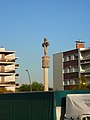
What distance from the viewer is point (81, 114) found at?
16.4 meters

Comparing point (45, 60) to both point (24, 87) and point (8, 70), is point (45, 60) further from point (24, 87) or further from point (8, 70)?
point (24, 87)

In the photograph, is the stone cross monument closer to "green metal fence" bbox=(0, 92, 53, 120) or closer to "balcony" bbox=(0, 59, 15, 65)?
"green metal fence" bbox=(0, 92, 53, 120)

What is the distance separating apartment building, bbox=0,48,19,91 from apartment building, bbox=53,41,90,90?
42.6 ft

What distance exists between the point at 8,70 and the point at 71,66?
73.7ft

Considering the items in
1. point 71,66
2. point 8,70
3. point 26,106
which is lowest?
point 26,106

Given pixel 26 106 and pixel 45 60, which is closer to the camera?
pixel 26 106

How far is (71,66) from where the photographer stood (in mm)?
102438

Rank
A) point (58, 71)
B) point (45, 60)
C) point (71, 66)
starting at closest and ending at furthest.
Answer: point (45, 60) → point (71, 66) → point (58, 71)

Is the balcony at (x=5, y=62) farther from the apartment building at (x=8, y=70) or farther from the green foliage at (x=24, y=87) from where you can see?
the green foliage at (x=24, y=87)

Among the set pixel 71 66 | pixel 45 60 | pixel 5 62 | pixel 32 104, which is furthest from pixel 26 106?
pixel 5 62

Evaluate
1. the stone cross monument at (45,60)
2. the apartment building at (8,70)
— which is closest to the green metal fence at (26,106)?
the stone cross monument at (45,60)

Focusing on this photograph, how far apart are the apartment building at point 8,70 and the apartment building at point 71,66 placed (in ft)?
42.6

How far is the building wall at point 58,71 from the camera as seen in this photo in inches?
4161

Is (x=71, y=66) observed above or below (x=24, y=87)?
above
